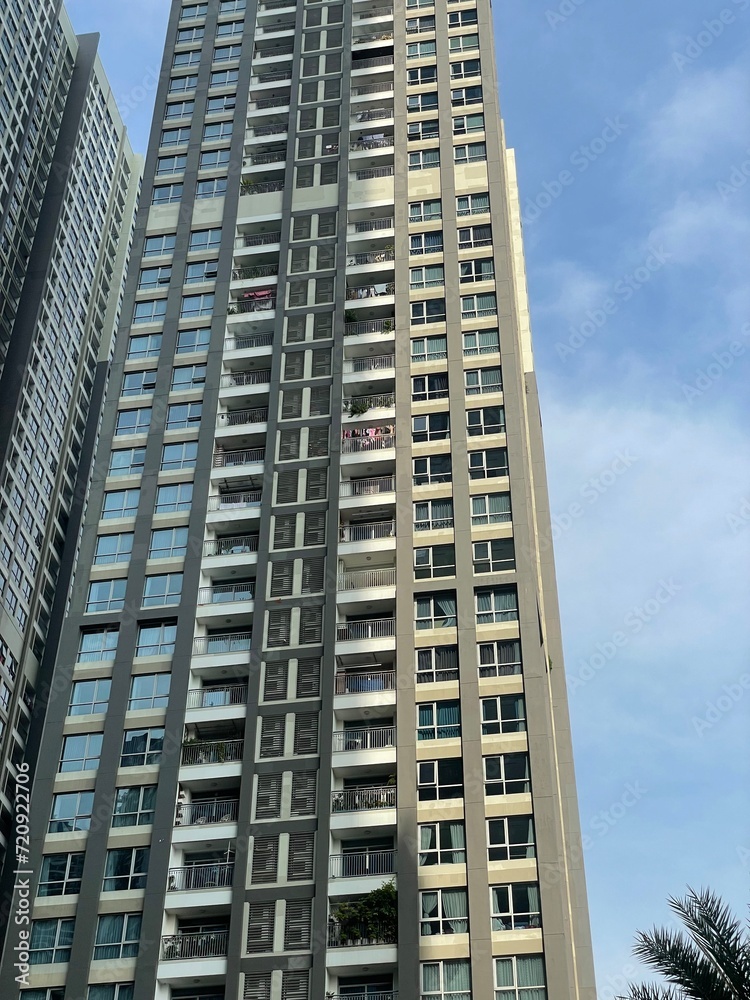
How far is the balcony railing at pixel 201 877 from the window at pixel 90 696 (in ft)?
25.4

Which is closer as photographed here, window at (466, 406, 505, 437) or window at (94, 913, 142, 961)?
window at (94, 913, 142, 961)

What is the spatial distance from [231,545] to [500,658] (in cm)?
1332

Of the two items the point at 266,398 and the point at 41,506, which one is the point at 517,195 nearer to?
the point at 266,398

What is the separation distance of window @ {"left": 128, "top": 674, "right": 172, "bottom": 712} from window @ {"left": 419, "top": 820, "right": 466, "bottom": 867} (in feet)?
38.8


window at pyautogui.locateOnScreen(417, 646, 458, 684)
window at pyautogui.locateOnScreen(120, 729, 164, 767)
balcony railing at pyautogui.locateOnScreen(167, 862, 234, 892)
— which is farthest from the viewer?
window at pyautogui.locateOnScreen(417, 646, 458, 684)

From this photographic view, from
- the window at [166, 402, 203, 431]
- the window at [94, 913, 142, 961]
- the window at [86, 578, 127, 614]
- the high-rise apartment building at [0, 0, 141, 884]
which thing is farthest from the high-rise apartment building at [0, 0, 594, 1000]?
the high-rise apartment building at [0, 0, 141, 884]

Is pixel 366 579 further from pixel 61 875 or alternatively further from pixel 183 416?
pixel 61 875

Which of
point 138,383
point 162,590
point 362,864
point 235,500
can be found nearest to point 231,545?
point 235,500

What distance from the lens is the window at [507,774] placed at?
4544 centimetres

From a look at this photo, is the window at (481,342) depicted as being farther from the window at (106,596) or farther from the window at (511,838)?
the window at (511,838)

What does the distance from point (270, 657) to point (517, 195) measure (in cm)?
4142

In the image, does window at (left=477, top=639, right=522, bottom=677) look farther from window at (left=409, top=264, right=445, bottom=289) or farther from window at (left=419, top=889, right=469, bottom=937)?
window at (left=409, top=264, right=445, bottom=289)

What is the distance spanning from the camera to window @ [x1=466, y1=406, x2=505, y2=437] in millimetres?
55906

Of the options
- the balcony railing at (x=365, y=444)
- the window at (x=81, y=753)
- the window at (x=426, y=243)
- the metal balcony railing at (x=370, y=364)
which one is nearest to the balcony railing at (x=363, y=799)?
the window at (x=81, y=753)
